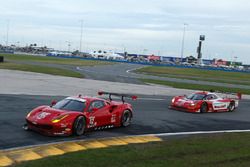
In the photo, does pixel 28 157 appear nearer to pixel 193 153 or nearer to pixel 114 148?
pixel 114 148

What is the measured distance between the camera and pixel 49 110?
47.1 feet

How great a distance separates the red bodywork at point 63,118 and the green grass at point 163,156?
2198 mm

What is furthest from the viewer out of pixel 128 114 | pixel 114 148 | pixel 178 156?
pixel 128 114

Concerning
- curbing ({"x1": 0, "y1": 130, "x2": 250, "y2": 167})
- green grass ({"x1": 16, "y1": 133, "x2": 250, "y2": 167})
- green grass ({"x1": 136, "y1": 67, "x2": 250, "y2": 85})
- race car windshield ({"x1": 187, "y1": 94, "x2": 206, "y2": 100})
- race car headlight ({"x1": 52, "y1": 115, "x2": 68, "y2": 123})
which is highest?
race car headlight ({"x1": 52, "y1": 115, "x2": 68, "y2": 123})


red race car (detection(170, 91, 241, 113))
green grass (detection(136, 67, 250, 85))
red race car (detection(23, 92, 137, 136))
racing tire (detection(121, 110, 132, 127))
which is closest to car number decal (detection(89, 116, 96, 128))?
red race car (detection(23, 92, 137, 136))

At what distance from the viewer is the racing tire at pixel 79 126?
1430 centimetres

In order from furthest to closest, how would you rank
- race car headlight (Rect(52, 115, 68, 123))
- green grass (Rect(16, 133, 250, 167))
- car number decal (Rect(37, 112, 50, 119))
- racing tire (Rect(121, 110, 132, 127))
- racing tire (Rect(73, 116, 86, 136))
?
racing tire (Rect(121, 110, 132, 127)) < racing tire (Rect(73, 116, 86, 136)) < car number decal (Rect(37, 112, 50, 119)) < race car headlight (Rect(52, 115, 68, 123)) < green grass (Rect(16, 133, 250, 167))

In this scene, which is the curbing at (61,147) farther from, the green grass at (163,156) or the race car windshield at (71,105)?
the race car windshield at (71,105)

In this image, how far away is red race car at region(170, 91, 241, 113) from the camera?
24.5m

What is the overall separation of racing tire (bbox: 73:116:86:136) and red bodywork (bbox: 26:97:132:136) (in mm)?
127

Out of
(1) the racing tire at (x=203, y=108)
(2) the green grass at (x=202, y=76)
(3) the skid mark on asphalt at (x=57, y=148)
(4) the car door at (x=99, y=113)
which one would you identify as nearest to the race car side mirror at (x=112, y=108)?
(4) the car door at (x=99, y=113)

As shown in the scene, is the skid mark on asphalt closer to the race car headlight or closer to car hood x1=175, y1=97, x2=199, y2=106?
the race car headlight

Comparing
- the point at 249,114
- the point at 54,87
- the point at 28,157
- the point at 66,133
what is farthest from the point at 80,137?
the point at 54,87

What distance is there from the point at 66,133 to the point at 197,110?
12.2 metres
